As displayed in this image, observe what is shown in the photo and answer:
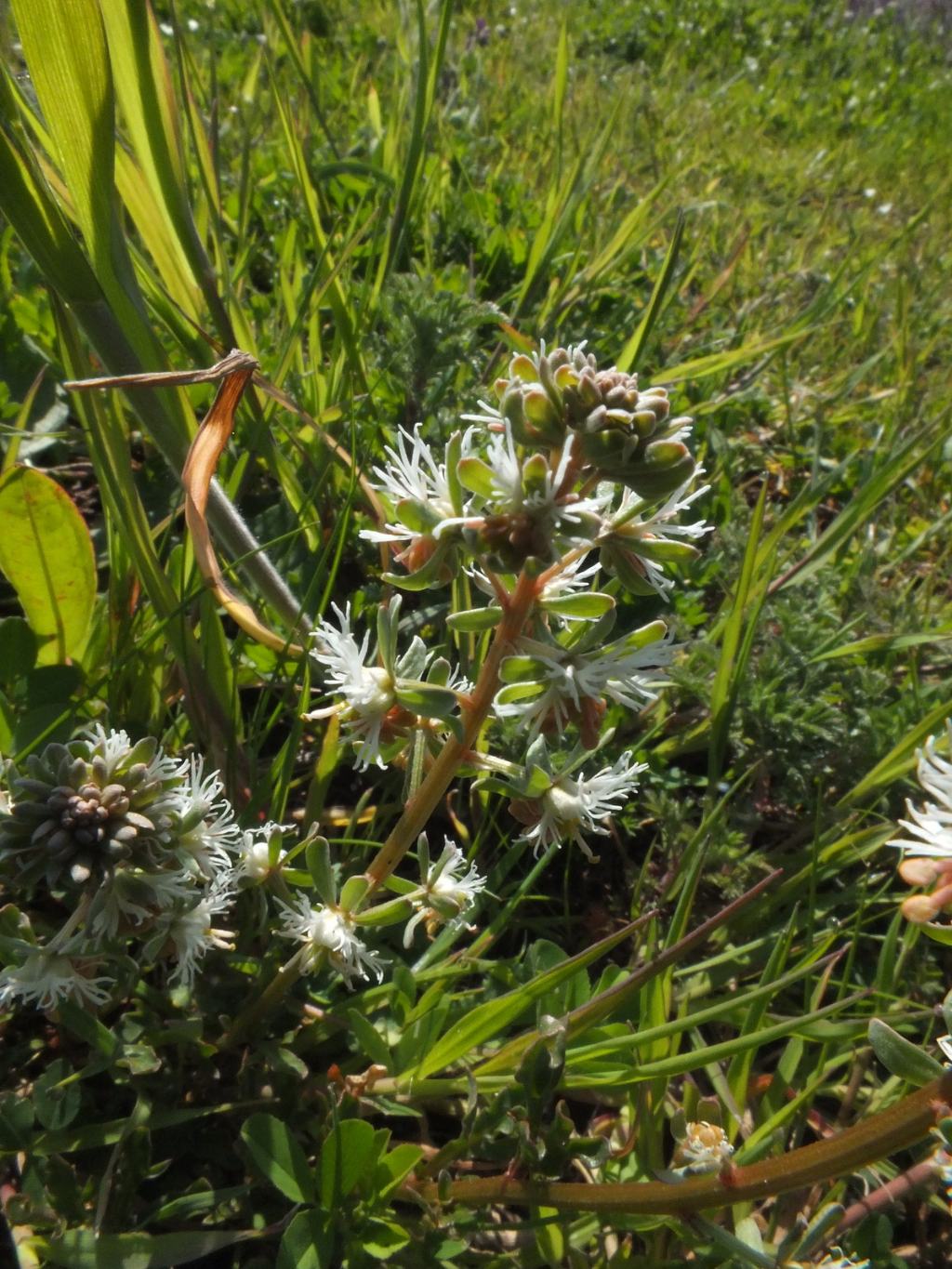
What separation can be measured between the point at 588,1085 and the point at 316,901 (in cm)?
52

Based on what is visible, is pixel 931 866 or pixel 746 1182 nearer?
pixel 931 866

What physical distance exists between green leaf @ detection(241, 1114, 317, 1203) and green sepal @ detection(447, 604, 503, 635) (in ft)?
2.55

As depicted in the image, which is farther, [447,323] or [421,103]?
[447,323]

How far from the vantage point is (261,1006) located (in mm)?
1604

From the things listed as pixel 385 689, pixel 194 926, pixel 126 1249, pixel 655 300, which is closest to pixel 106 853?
pixel 194 926

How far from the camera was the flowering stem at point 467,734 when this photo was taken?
121cm

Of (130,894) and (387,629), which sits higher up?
(387,629)

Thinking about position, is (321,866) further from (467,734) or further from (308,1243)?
(308,1243)

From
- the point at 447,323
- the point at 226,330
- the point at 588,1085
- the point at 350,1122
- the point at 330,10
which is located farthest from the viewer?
the point at 330,10

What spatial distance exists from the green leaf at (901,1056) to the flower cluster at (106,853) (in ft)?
2.58

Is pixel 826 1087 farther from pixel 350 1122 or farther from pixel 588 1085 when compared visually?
pixel 350 1122

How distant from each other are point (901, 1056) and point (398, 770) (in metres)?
1.07

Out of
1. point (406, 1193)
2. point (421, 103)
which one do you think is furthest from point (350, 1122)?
point (421, 103)

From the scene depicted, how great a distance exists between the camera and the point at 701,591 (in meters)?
2.47
